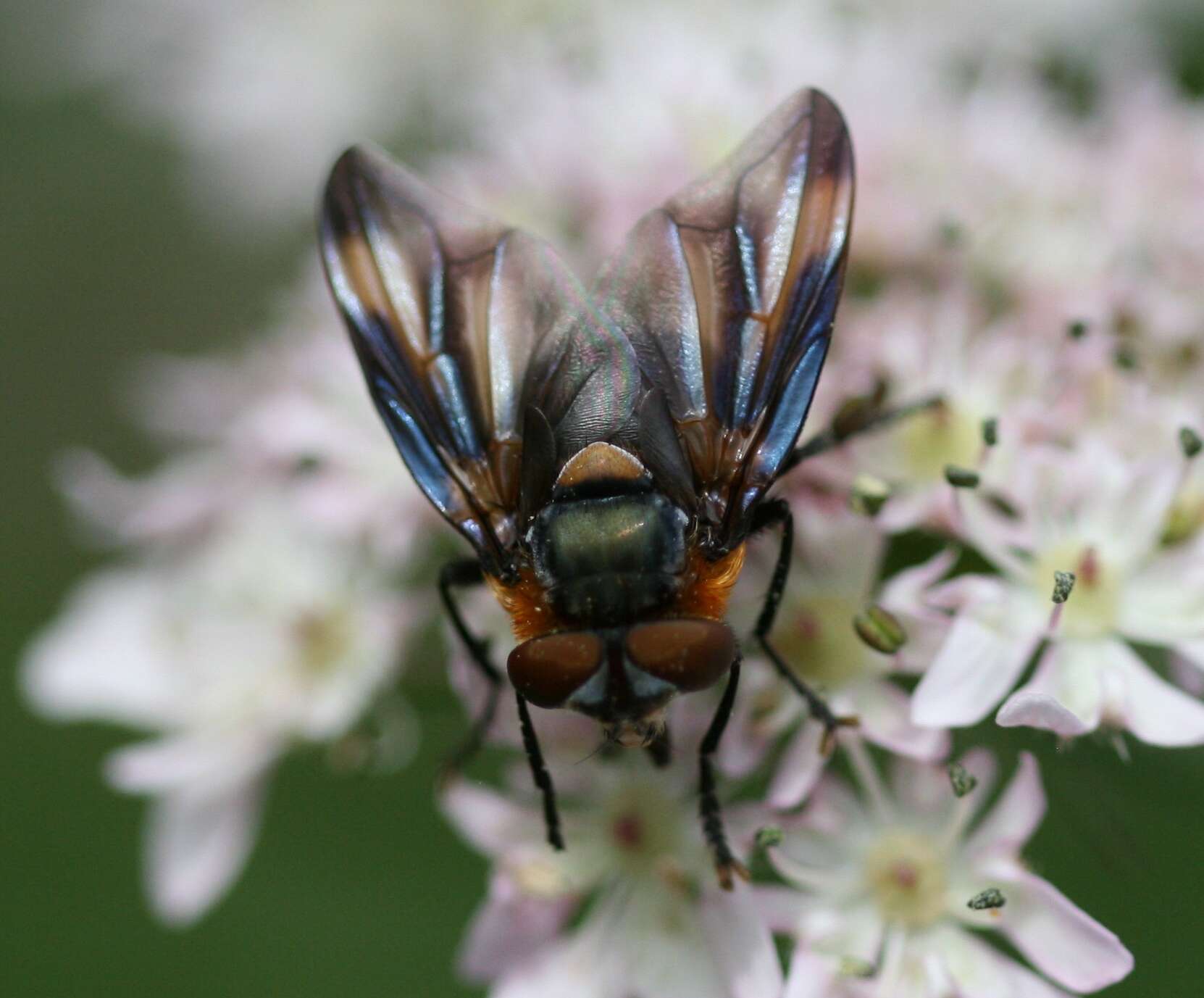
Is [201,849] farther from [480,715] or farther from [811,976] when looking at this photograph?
[811,976]

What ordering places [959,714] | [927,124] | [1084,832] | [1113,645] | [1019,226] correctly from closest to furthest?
[959,714], [1113,645], [1084,832], [1019,226], [927,124]

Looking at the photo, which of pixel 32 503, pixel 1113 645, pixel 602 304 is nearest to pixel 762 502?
pixel 602 304

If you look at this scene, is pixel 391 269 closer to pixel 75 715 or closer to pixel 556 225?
pixel 556 225

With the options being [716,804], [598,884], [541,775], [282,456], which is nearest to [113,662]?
[282,456]

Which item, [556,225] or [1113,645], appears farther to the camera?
[556,225]

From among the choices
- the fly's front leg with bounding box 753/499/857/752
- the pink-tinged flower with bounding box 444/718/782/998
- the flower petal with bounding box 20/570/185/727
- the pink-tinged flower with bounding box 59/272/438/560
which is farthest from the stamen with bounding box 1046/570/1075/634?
the flower petal with bounding box 20/570/185/727

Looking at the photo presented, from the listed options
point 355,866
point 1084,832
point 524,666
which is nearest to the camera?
Result: point 524,666
